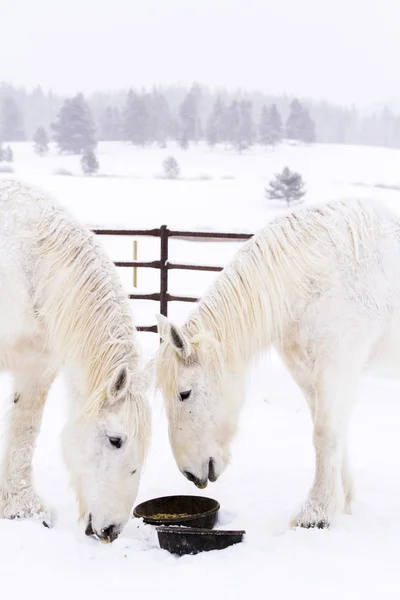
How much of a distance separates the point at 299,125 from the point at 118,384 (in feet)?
132

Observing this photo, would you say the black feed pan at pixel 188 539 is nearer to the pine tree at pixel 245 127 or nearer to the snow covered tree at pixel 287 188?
the snow covered tree at pixel 287 188

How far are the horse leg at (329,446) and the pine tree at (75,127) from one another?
3478 centimetres

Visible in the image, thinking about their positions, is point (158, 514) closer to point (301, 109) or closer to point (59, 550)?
point (59, 550)

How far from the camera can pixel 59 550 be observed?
2900 mm

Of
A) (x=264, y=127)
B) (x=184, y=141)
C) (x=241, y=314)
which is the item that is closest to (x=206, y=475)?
(x=241, y=314)

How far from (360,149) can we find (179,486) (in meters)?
38.1

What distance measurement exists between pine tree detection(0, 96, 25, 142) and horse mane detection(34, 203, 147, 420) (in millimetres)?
35849

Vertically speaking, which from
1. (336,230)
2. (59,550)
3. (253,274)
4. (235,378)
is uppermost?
(336,230)

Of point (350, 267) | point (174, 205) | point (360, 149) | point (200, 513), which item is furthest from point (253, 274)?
point (360, 149)

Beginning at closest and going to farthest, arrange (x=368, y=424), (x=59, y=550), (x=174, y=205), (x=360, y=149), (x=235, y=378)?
(x=59, y=550)
(x=235, y=378)
(x=368, y=424)
(x=174, y=205)
(x=360, y=149)

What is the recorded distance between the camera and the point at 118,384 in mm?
2842

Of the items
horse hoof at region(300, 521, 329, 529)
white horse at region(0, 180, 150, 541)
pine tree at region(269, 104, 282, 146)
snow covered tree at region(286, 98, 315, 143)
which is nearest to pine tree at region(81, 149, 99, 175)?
pine tree at region(269, 104, 282, 146)

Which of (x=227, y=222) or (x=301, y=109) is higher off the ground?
(x=301, y=109)

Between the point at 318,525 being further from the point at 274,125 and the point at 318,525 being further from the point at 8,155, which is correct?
the point at 274,125
